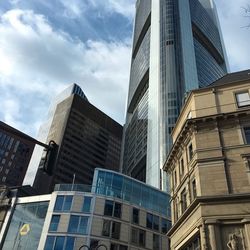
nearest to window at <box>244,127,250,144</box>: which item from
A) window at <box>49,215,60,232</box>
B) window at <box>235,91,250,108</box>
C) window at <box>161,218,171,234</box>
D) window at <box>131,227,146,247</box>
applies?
window at <box>235,91,250,108</box>

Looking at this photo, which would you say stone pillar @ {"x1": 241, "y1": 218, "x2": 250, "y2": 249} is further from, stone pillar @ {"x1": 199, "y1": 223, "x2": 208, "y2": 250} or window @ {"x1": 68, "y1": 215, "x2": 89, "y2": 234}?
window @ {"x1": 68, "y1": 215, "x2": 89, "y2": 234}

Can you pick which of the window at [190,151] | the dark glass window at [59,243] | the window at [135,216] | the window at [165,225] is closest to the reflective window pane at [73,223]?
the dark glass window at [59,243]

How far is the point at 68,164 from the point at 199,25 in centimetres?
10287

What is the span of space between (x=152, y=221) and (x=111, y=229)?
1040 cm

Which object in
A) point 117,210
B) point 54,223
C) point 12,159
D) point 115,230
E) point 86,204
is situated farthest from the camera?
point 12,159

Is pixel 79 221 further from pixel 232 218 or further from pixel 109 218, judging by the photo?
pixel 232 218

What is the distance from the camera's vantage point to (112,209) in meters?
53.5

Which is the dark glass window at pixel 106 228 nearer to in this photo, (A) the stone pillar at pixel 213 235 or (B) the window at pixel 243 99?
(A) the stone pillar at pixel 213 235

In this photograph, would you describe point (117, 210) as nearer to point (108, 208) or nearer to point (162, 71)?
point (108, 208)

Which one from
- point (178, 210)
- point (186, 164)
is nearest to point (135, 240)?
point (178, 210)

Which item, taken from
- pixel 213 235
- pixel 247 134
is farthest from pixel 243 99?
pixel 213 235

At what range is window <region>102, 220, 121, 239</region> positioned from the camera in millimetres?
50691

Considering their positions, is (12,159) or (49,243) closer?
(49,243)

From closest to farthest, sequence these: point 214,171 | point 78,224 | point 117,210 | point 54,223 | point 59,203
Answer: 1. point 214,171
2. point 78,224
3. point 54,223
4. point 59,203
5. point 117,210
